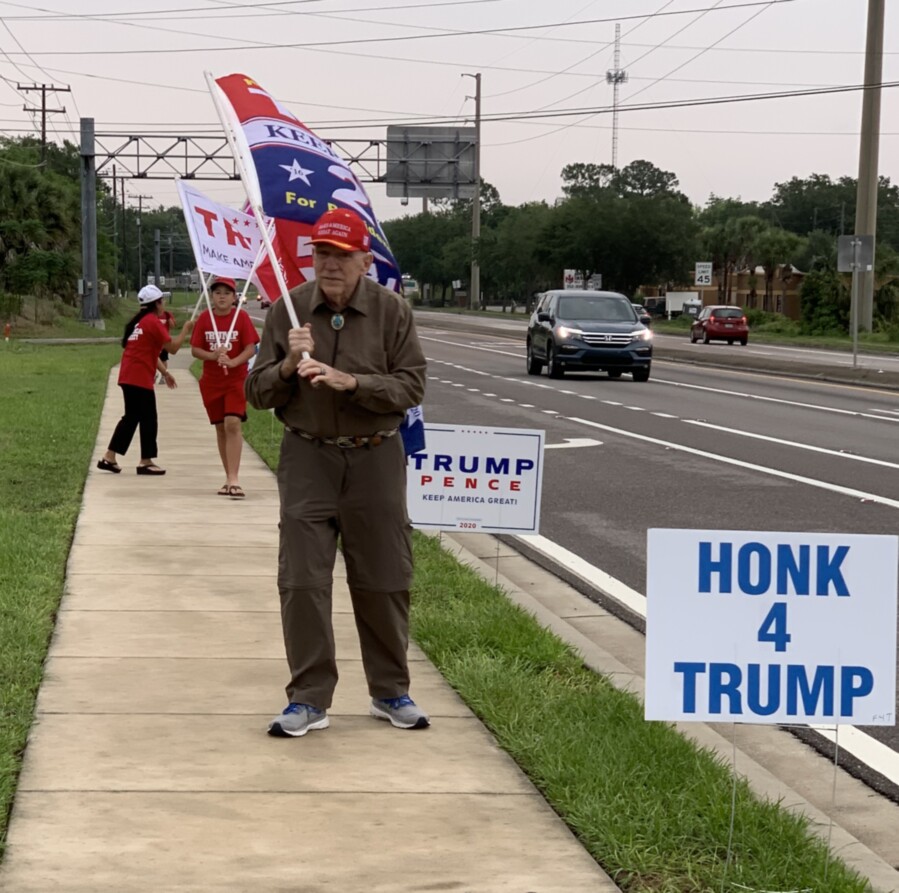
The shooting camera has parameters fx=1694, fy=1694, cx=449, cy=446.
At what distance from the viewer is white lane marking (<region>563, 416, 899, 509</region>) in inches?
543

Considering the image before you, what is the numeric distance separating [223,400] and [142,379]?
1.82 metres

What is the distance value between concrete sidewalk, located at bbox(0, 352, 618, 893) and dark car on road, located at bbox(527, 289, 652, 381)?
23.7 metres

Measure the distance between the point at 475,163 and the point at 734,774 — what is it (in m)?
63.9

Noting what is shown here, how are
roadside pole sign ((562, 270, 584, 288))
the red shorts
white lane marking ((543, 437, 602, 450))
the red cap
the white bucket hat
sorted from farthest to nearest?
roadside pole sign ((562, 270, 584, 288)) → white lane marking ((543, 437, 602, 450)) → the white bucket hat → the red shorts → the red cap

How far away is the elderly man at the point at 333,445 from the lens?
6078 mm

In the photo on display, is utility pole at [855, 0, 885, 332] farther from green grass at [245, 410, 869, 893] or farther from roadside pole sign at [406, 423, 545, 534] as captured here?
green grass at [245, 410, 869, 893]

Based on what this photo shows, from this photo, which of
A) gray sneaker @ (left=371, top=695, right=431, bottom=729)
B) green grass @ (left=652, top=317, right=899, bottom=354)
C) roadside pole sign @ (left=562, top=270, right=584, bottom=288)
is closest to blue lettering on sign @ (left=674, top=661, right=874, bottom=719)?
gray sneaker @ (left=371, top=695, right=431, bottom=729)

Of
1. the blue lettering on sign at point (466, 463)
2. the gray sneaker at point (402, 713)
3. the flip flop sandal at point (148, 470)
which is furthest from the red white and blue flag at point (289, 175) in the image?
the flip flop sandal at point (148, 470)

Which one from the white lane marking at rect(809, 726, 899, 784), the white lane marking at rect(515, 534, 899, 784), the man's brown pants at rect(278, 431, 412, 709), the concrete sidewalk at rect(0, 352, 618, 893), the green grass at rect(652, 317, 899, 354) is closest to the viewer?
the concrete sidewalk at rect(0, 352, 618, 893)

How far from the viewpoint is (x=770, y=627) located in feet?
15.9

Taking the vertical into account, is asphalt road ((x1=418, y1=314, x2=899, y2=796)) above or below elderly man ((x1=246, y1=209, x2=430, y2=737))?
below

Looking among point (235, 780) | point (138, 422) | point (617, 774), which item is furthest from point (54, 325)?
point (617, 774)

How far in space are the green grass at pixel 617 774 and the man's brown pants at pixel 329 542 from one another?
0.67m

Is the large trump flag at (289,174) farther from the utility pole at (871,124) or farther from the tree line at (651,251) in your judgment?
the tree line at (651,251)
